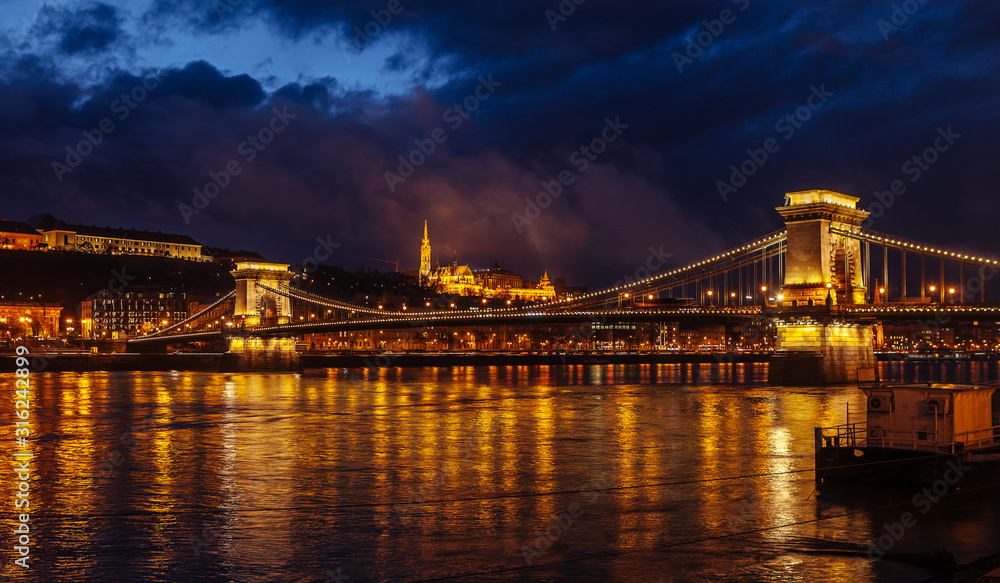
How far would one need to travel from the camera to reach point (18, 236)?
16225 centimetres

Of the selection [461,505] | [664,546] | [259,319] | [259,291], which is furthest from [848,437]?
[259,291]

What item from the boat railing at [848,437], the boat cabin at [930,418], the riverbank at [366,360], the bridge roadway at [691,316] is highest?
the bridge roadway at [691,316]

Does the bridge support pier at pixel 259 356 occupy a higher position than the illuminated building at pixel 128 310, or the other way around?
the illuminated building at pixel 128 310

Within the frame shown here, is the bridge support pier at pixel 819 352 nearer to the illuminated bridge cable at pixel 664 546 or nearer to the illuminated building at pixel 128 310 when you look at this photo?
the illuminated bridge cable at pixel 664 546

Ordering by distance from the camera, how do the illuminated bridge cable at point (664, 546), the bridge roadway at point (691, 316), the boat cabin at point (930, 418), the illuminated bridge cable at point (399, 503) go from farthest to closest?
the bridge roadway at point (691, 316), the boat cabin at point (930, 418), the illuminated bridge cable at point (399, 503), the illuminated bridge cable at point (664, 546)

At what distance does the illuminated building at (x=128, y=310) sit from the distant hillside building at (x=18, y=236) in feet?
94.3

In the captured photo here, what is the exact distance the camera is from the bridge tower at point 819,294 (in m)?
48.7

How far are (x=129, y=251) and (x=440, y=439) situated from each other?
160399mm

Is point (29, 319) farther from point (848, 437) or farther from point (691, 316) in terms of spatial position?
point (848, 437)

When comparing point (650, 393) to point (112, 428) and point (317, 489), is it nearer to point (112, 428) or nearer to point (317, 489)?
point (112, 428)

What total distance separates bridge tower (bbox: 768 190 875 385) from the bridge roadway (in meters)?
0.62

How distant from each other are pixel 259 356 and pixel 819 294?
46592 mm

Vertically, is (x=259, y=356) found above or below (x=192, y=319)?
below
